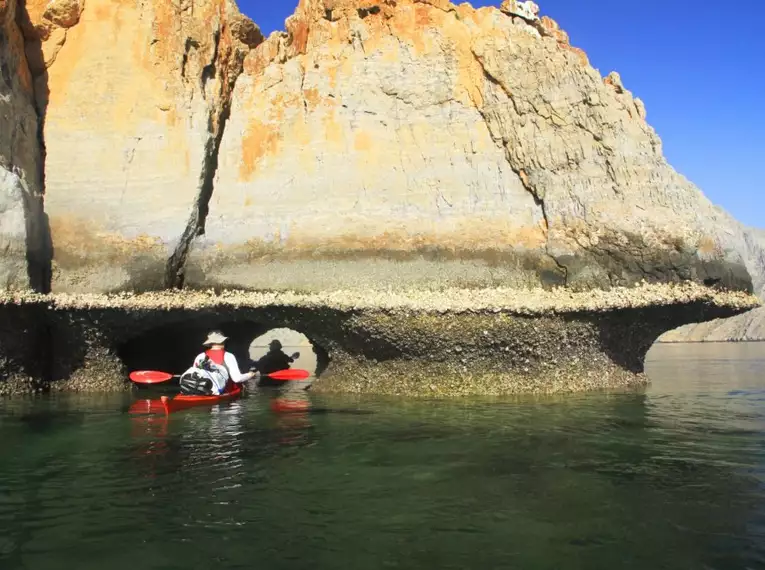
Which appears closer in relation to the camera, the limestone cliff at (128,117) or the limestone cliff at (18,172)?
the limestone cliff at (18,172)

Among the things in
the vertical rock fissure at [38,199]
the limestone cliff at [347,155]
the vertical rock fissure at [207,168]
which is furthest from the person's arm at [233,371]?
the vertical rock fissure at [38,199]

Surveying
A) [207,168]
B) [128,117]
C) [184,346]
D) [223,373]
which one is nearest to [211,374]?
[223,373]

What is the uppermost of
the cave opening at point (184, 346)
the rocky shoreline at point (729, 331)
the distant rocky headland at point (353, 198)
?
the distant rocky headland at point (353, 198)

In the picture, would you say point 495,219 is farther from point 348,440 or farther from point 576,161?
point 348,440

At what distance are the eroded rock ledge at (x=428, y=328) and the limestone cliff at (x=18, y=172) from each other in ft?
1.92

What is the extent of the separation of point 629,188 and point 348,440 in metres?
6.18

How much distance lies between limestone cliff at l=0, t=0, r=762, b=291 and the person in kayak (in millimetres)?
1239

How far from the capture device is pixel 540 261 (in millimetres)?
10453

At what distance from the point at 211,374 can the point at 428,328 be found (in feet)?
10.9

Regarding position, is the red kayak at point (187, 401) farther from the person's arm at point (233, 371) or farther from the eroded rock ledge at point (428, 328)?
the eroded rock ledge at point (428, 328)

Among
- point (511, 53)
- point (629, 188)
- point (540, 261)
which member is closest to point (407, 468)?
point (540, 261)

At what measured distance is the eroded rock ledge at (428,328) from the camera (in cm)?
962

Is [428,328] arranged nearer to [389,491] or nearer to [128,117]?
[389,491]

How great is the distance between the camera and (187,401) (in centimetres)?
910
